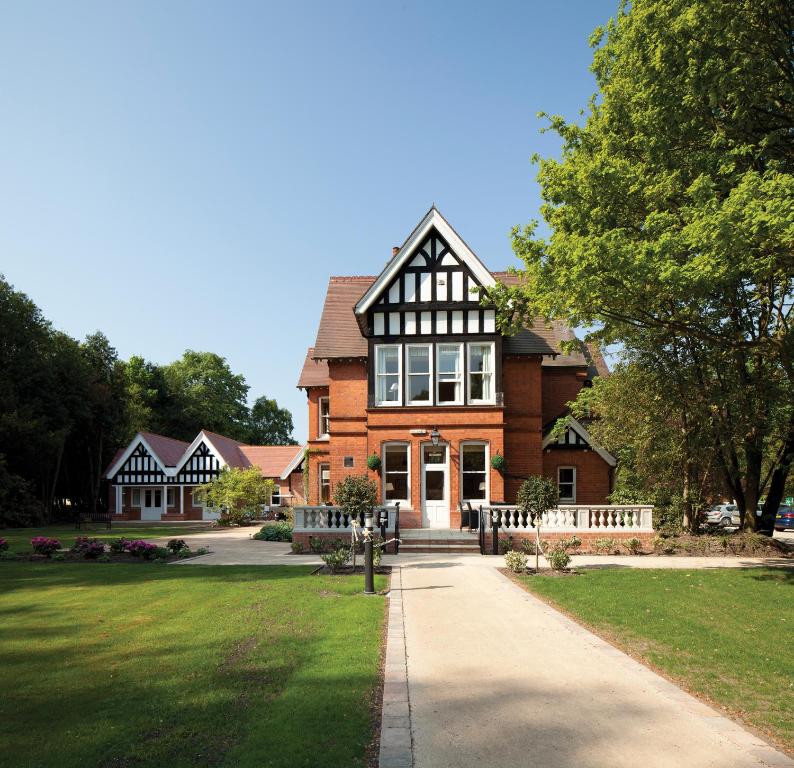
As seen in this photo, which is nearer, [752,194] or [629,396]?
[752,194]

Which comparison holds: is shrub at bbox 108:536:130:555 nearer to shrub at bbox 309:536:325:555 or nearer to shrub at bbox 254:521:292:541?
shrub at bbox 309:536:325:555

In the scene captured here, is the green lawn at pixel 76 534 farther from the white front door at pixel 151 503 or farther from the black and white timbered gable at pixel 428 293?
the black and white timbered gable at pixel 428 293

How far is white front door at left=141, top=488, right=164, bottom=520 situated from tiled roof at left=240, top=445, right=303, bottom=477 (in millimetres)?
7869

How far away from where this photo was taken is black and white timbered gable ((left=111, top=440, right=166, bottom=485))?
48594 mm

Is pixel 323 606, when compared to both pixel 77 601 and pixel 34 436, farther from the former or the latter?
pixel 34 436

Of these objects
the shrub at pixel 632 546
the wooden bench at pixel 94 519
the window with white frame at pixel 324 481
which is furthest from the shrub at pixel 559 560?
the wooden bench at pixel 94 519

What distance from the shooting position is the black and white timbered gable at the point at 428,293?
22859 mm

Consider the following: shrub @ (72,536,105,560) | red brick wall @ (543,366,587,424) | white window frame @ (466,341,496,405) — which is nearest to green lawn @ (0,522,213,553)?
shrub @ (72,536,105,560)

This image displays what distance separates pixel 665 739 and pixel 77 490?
5765 cm

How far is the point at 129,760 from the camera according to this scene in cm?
482

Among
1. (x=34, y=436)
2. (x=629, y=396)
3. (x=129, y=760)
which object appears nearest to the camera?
(x=129, y=760)

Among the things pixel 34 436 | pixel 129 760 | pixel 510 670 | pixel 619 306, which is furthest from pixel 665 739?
pixel 34 436

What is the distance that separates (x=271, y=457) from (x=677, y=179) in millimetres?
44583

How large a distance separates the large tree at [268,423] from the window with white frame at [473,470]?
6900 centimetres
